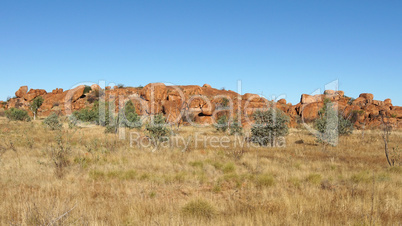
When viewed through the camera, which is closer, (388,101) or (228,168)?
(228,168)

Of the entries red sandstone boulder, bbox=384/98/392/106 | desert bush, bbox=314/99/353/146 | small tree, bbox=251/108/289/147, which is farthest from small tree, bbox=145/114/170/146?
red sandstone boulder, bbox=384/98/392/106

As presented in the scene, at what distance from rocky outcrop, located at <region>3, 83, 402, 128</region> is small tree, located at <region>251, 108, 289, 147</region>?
11.0 m

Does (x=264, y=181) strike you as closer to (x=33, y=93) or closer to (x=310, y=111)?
(x=310, y=111)

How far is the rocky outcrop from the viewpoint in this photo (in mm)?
36750

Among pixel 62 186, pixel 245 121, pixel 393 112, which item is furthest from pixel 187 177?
pixel 393 112

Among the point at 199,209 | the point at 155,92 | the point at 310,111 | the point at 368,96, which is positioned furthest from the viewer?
the point at 368,96

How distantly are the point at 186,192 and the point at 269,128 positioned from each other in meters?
11.9

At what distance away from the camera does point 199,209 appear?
498cm

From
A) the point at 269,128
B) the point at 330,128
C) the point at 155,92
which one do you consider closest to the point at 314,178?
the point at 269,128

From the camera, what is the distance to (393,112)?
41250 millimetres

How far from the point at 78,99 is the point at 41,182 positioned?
55.1m

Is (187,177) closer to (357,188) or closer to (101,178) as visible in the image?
(101,178)

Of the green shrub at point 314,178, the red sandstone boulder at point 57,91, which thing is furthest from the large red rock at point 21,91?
the green shrub at point 314,178

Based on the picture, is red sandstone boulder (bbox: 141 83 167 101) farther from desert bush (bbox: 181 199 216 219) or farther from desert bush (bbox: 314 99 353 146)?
desert bush (bbox: 181 199 216 219)
